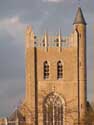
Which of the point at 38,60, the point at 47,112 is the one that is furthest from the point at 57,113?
the point at 38,60

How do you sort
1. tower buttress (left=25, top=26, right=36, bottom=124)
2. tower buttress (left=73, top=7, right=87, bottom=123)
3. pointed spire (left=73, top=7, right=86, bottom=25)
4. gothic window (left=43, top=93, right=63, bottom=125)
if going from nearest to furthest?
1. tower buttress (left=73, top=7, right=87, bottom=123)
2. tower buttress (left=25, top=26, right=36, bottom=124)
3. gothic window (left=43, top=93, right=63, bottom=125)
4. pointed spire (left=73, top=7, right=86, bottom=25)

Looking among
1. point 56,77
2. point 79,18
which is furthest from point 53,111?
point 79,18

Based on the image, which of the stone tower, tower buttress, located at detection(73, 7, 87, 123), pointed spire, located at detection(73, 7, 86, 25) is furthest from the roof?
pointed spire, located at detection(73, 7, 86, 25)

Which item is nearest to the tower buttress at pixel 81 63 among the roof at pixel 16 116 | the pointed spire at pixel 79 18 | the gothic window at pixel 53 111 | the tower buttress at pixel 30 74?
the pointed spire at pixel 79 18

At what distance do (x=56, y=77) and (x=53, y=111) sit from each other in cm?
384

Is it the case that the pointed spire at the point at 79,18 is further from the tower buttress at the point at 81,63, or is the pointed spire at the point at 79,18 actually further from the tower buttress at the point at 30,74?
the tower buttress at the point at 30,74

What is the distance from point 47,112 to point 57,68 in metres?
5.05

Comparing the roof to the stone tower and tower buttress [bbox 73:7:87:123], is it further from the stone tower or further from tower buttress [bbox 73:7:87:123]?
tower buttress [bbox 73:7:87:123]

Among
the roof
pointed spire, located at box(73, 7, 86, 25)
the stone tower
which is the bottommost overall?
the roof

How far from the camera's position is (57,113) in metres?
71.9

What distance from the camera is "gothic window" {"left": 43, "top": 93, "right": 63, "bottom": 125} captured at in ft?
236

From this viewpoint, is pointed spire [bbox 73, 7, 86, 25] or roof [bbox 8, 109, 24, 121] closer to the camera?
roof [bbox 8, 109, 24, 121]

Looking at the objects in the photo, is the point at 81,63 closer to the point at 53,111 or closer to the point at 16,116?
the point at 53,111

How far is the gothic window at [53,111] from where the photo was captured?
71875 millimetres
